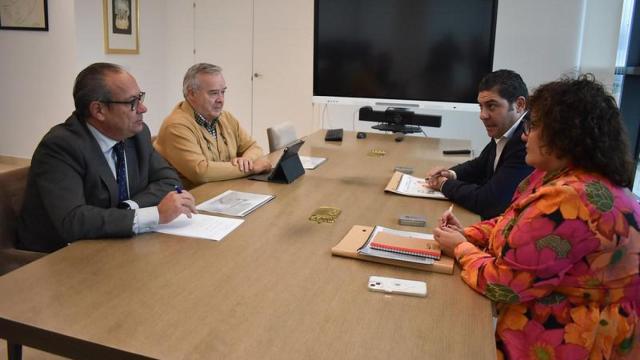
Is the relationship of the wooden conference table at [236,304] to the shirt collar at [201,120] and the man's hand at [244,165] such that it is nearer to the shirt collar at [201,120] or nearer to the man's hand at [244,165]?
the man's hand at [244,165]

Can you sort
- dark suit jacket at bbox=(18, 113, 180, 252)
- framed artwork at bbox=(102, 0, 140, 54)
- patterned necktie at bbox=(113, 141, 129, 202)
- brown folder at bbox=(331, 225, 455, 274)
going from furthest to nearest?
framed artwork at bbox=(102, 0, 140, 54) < patterned necktie at bbox=(113, 141, 129, 202) < dark suit jacket at bbox=(18, 113, 180, 252) < brown folder at bbox=(331, 225, 455, 274)

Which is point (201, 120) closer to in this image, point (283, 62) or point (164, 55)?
point (283, 62)

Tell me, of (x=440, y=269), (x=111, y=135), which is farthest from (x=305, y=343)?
(x=111, y=135)

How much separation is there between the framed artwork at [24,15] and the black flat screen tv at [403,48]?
256cm

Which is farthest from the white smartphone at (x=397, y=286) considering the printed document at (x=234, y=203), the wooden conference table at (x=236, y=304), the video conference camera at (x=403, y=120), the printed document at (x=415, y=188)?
the video conference camera at (x=403, y=120)

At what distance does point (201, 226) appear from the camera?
65.4 inches

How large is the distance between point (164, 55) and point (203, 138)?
10.9 ft

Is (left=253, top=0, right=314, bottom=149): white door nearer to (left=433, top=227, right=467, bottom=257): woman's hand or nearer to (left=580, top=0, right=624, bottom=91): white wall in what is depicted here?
(left=580, top=0, right=624, bottom=91): white wall

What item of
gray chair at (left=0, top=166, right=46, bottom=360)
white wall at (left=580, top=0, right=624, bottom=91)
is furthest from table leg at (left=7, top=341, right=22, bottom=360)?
white wall at (left=580, top=0, right=624, bottom=91)

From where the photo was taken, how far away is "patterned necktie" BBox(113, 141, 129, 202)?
1.93 meters

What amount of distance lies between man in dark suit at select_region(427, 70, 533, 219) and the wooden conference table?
60 centimetres

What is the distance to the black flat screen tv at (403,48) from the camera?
4.18m

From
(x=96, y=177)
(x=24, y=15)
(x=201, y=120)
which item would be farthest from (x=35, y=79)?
(x=96, y=177)

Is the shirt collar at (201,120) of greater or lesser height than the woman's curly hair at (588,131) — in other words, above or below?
below
